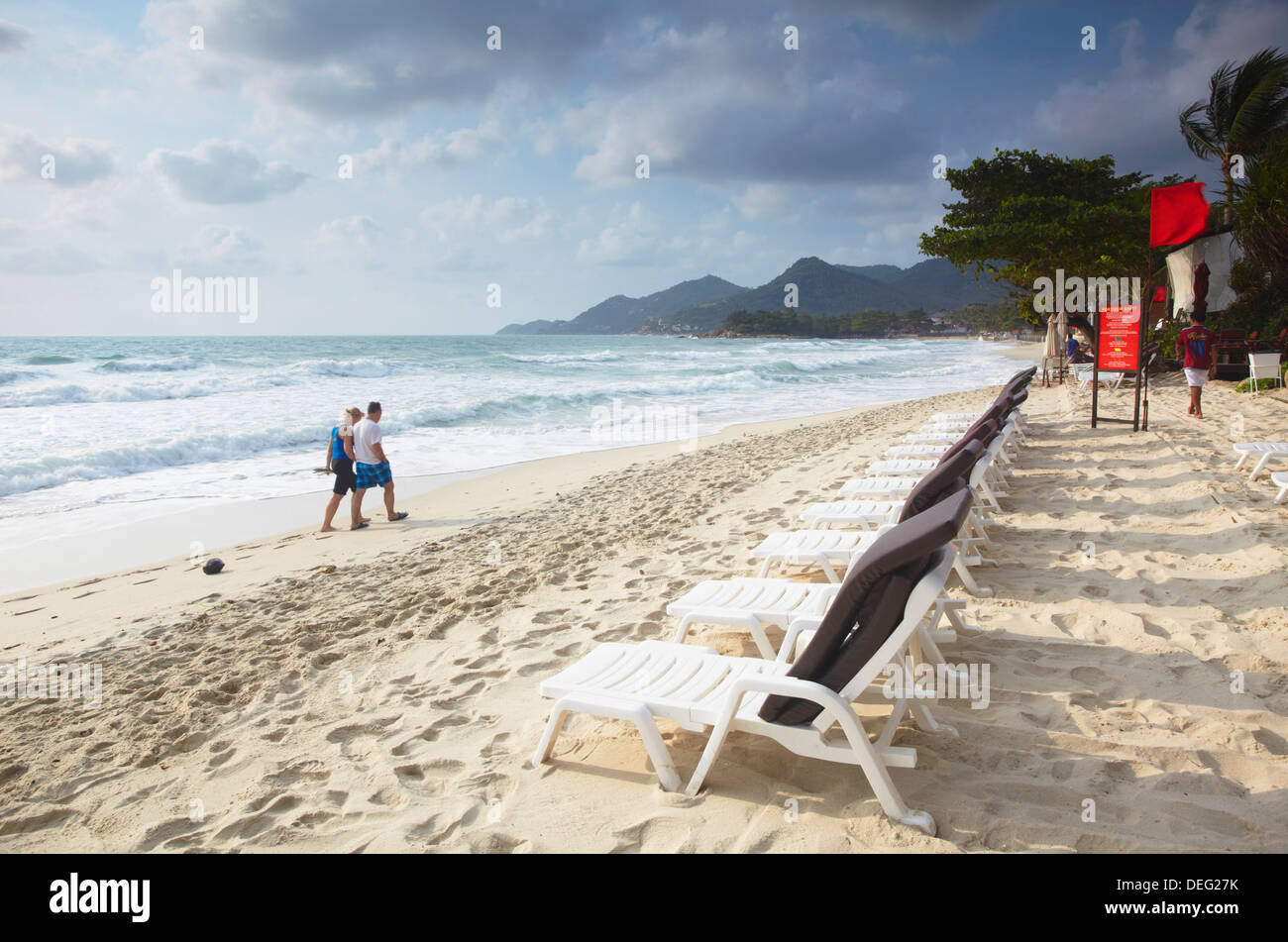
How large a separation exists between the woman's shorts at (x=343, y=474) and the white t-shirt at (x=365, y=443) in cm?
16

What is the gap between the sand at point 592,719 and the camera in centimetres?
250

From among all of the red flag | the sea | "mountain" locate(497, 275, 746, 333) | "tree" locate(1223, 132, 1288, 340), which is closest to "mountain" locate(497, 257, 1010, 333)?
"mountain" locate(497, 275, 746, 333)

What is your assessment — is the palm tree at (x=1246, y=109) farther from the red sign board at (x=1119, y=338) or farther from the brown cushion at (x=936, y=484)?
the brown cushion at (x=936, y=484)

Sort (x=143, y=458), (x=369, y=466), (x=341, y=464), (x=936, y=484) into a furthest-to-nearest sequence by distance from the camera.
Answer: (x=143, y=458)
(x=369, y=466)
(x=341, y=464)
(x=936, y=484)

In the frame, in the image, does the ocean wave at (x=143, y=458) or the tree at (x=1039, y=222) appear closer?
the ocean wave at (x=143, y=458)

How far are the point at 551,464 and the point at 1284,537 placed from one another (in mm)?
9188

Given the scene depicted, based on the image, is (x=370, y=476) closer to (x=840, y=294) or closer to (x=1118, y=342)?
(x=1118, y=342)

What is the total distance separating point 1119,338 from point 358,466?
32.8ft

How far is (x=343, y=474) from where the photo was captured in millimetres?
8492

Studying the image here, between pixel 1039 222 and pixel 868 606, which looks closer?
pixel 868 606

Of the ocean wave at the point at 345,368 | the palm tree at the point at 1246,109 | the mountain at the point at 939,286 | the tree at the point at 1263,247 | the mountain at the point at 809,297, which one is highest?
the mountain at the point at 939,286

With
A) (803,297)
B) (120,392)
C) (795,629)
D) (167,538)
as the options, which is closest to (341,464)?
(167,538)

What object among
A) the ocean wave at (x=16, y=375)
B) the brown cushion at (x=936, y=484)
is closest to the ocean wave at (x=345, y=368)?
the ocean wave at (x=16, y=375)

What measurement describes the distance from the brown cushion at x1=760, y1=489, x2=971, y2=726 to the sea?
352 inches
